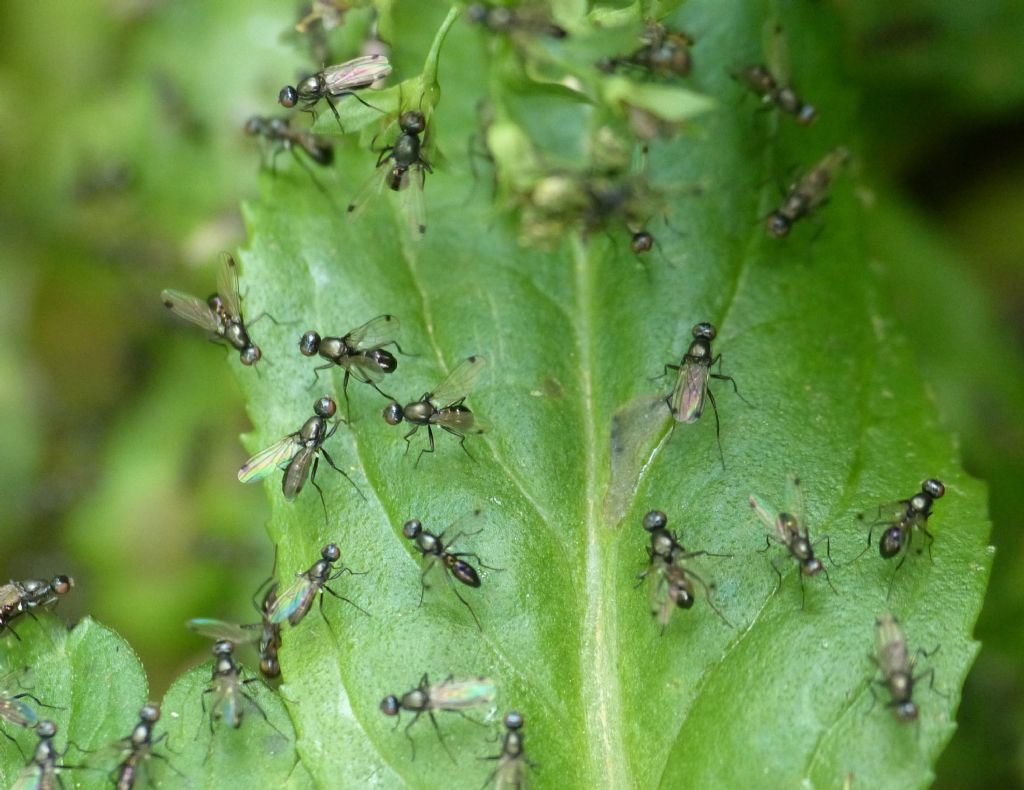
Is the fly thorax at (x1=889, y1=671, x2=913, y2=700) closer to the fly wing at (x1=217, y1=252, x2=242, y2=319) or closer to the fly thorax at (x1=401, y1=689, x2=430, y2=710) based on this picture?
the fly thorax at (x1=401, y1=689, x2=430, y2=710)

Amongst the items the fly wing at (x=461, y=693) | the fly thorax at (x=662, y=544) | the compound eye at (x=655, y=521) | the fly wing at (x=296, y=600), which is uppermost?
the compound eye at (x=655, y=521)

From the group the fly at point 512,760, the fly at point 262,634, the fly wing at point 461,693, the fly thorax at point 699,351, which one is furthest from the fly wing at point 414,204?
the fly at point 512,760

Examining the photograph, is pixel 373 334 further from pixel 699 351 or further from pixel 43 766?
pixel 43 766

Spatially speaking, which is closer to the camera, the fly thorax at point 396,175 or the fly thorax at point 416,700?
the fly thorax at point 416,700

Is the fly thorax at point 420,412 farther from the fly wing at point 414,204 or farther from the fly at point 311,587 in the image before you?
the fly wing at point 414,204

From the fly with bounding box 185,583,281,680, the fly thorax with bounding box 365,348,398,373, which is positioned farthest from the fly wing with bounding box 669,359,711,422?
the fly with bounding box 185,583,281,680

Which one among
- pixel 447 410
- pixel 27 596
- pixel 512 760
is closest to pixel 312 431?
pixel 447 410

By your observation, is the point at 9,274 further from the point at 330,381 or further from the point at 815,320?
the point at 815,320
